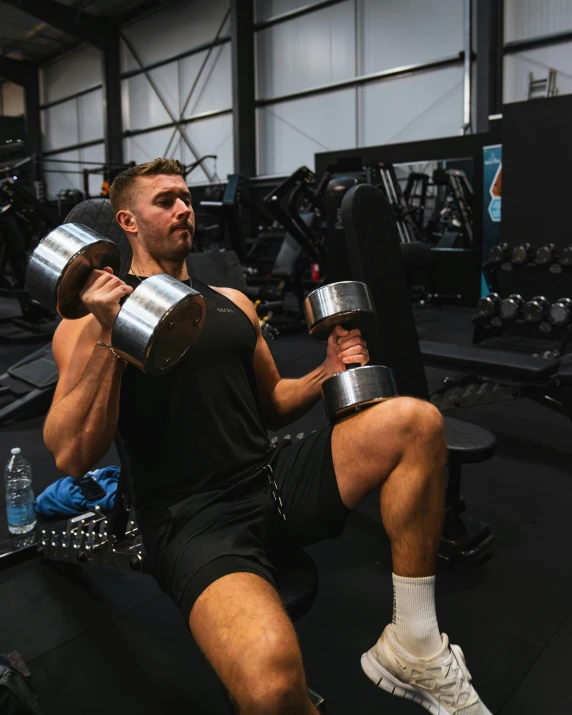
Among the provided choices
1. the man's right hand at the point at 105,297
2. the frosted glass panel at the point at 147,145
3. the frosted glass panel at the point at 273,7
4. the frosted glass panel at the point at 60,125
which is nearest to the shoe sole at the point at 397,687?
the man's right hand at the point at 105,297

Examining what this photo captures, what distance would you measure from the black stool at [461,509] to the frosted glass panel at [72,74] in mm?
12797

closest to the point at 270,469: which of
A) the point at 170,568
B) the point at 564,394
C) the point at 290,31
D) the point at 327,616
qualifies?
the point at 170,568

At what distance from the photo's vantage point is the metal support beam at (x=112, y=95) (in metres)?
11.7

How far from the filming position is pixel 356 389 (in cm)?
128

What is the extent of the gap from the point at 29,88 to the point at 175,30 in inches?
206

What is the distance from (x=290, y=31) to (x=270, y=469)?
9.48 metres

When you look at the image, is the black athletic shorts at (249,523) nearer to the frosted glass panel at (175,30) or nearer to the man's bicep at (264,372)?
the man's bicep at (264,372)

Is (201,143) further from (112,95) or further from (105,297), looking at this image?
(105,297)

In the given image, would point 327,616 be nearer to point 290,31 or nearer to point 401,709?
point 401,709

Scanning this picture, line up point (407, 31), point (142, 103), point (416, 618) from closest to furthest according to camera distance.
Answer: point (416, 618)
point (407, 31)
point (142, 103)

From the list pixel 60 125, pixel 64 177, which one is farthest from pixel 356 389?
pixel 60 125

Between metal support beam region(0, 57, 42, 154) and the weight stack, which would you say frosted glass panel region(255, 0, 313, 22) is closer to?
metal support beam region(0, 57, 42, 154)

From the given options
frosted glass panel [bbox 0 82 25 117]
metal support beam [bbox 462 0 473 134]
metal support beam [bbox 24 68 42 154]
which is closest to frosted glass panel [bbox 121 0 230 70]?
metal support beam [bbox 24 68 42 154]

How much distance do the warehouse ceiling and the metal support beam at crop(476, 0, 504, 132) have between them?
6027 mm
